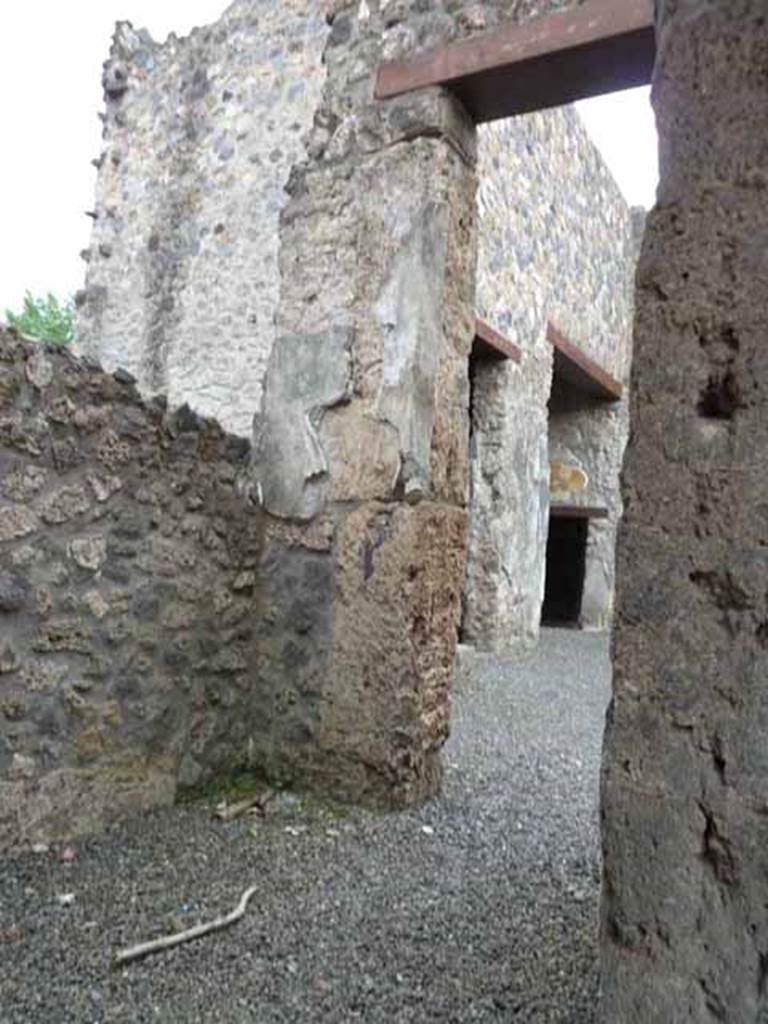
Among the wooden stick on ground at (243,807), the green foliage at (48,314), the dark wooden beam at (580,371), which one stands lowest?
the wooden stick on ground at (243,807)

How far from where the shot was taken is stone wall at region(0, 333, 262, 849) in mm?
2334

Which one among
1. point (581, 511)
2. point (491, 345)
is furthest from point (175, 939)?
point (581, 511)

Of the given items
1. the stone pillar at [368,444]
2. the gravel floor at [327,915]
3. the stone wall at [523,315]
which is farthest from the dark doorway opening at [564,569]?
the stone pillar at [368,444]

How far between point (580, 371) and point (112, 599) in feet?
23.1

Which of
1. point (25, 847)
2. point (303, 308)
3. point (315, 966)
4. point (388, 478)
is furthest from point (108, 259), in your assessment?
point (315, 966)

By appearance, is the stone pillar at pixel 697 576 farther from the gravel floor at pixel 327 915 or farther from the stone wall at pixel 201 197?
the stone wall at pixel 201 197

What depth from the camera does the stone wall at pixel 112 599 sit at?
91.9 inches

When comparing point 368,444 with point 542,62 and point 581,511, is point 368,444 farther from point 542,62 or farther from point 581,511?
point 581,511

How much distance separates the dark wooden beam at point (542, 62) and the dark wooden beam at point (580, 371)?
15.7 feet

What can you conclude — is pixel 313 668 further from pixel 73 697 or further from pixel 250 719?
pixel 73 697

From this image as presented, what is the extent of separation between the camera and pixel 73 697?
248 centimetres

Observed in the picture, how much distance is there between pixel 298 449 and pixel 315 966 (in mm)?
1754

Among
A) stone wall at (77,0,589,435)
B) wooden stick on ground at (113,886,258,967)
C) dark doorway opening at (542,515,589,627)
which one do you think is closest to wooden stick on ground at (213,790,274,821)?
wooden stick on ground at (113,886,258,967)

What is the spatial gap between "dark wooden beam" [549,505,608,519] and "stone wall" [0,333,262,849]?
22.1 ft
